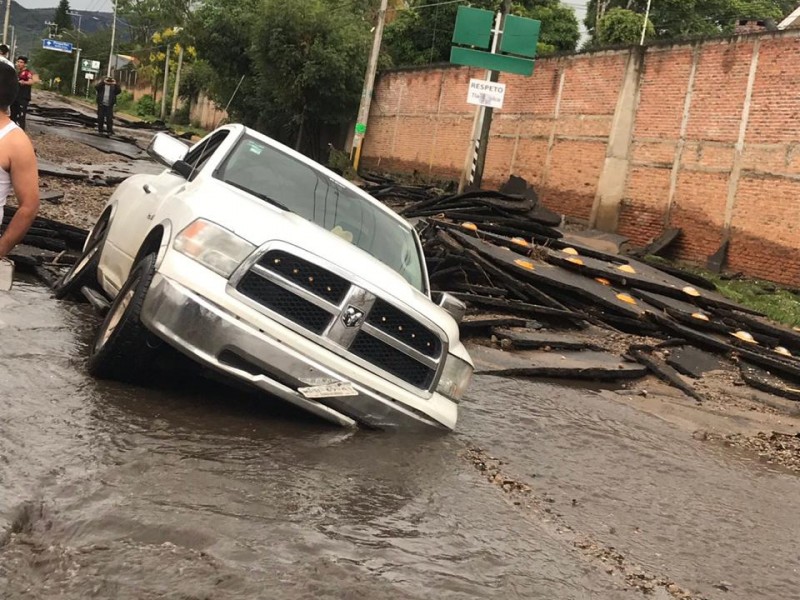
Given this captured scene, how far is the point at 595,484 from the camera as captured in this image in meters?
5.45

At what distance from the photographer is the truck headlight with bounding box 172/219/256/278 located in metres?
4.96

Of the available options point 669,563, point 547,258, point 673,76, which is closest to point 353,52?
point 673,76

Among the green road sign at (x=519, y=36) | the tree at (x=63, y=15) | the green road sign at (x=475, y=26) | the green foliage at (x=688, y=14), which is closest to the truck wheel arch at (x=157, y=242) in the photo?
the green road sign at (x=475, y=26)

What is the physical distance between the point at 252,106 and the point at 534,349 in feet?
121

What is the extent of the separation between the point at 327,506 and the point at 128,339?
5.55 feet

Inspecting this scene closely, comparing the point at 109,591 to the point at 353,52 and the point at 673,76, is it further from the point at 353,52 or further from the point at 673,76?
the point at 353,52

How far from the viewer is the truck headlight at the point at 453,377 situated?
5.49 m

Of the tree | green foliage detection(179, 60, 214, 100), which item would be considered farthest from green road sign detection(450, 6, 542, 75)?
the tree

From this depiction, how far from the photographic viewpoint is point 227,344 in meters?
4.80

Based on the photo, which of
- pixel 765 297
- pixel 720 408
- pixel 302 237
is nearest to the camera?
pixel 302 237

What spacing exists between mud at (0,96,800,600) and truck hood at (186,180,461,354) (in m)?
0.85

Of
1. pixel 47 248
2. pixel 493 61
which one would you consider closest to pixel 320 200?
pixel 47 248

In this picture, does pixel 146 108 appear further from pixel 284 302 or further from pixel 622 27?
pixel 284 302

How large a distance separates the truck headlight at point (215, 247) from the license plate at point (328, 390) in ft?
2.58
